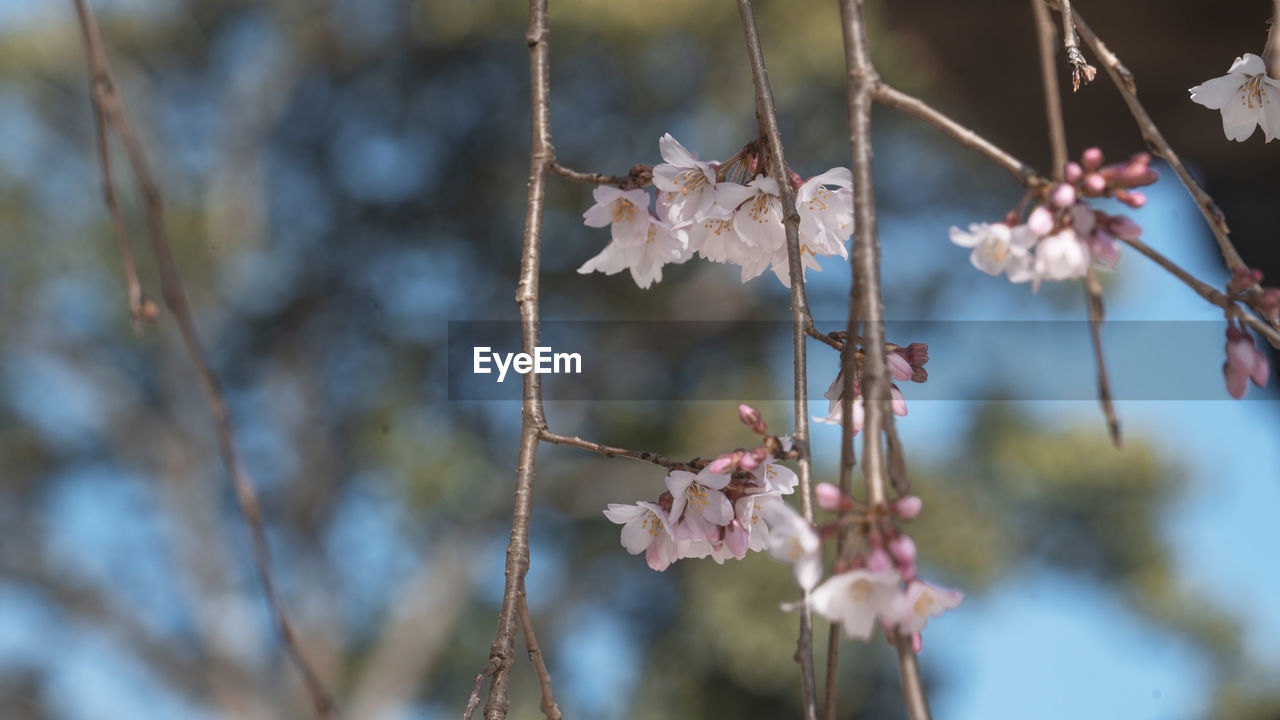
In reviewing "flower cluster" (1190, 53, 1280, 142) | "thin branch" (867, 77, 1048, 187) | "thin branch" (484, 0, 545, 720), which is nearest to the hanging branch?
"thin branch" (484, 0, 545, 720)

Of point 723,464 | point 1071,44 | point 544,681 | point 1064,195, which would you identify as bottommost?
point 544,681

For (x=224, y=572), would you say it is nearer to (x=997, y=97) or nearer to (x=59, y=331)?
(x=59, y=331)

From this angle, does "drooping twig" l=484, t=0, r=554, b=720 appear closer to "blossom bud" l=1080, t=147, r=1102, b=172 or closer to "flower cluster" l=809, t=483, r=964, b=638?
"flower cluster" l=809, t=483, r=964, b=638

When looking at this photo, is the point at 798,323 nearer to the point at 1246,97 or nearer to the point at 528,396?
the point at 528,396

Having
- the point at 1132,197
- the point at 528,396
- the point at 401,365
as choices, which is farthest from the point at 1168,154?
the point at 401,365

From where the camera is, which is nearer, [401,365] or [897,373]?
[897,373]

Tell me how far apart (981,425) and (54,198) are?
505cm

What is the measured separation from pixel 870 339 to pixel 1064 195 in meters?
0.14

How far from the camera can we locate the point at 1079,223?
0.46 m

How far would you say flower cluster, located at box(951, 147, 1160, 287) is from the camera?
459 millimetres

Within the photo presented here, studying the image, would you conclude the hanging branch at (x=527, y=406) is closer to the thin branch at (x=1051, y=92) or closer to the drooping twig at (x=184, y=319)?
the drooping twig at (x=184, y=319)

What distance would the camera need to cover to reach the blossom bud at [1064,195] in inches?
17.8

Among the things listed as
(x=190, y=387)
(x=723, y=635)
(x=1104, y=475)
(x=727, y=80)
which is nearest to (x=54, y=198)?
(x=190, y=387)

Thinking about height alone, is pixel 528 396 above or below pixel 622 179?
below
